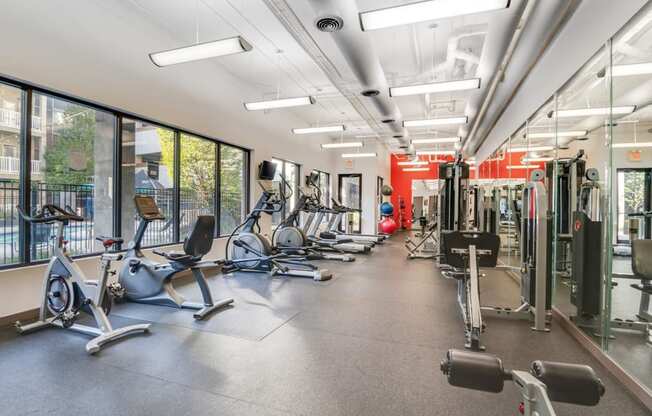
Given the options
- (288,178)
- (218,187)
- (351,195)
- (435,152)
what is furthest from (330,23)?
(351,195)

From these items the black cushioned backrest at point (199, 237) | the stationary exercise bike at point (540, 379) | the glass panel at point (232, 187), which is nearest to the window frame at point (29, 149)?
the black cushioned backrest at point (199, 237)

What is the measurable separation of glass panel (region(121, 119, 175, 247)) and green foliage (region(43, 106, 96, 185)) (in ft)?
1.37

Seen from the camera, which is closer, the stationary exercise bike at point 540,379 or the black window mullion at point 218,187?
the stationary exercise bike at point 540,379

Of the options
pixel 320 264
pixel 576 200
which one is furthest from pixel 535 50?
pixel 320 264

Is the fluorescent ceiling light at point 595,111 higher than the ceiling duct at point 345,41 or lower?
lower

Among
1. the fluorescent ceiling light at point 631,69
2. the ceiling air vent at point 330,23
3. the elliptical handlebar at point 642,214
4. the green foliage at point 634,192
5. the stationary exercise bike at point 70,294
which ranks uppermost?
the ceiling air vent at point 330,23

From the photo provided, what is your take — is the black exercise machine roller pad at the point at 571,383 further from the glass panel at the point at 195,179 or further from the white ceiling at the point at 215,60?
the glass panel at the point at 195,179

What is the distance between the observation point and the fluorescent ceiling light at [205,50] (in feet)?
11.4

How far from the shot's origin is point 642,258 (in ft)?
9.09

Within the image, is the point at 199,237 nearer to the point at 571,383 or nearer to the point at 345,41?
the point at 345,41

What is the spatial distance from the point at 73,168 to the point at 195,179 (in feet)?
7.35

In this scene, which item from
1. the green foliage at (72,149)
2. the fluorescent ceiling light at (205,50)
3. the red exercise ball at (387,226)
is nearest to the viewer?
the fluorescent ceiling light at (205,50)

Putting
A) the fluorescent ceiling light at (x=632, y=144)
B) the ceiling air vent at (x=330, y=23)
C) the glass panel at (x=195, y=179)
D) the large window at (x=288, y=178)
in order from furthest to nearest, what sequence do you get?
1. the large window at (x=288, y=178)
2. the glass panel at (x=195, y=179)
3. the ceiling air vent at (x=330, y=23)
4. the fluorescent ceiling light at (x=632, y=144)

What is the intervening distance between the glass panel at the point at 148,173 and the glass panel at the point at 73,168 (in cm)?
22
